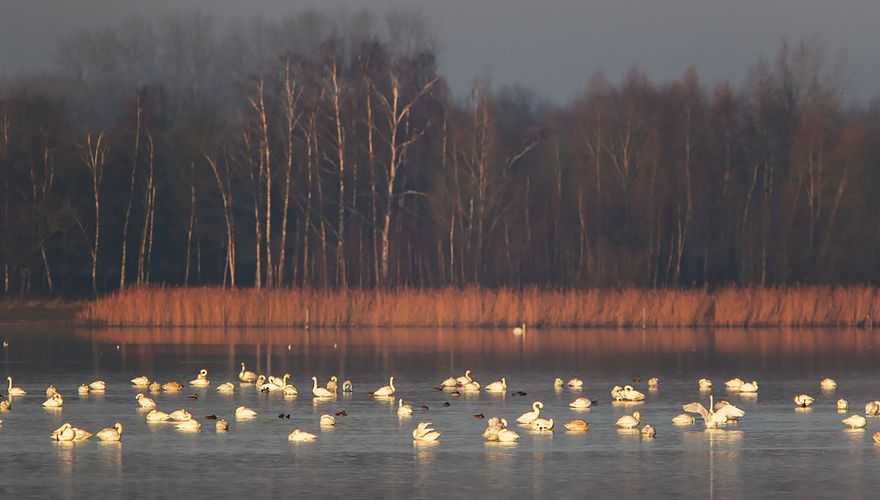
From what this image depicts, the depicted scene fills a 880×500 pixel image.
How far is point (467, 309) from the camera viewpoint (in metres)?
55.8

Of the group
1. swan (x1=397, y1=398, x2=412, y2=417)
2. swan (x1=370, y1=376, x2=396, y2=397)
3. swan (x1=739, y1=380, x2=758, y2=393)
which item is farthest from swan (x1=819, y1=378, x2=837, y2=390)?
swan (x1=397, y1=398, x2=412, y2=417)

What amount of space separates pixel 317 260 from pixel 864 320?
28304mm

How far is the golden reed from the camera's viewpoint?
5578 centimetres

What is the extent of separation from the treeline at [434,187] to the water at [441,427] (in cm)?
2295

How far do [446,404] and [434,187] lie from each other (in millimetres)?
45704

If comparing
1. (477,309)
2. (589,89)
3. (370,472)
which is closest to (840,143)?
(589,89)

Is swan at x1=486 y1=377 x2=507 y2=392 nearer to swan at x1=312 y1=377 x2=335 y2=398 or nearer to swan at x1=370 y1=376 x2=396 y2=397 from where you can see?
swan at x1=370 y1=376 x2=396 y2=397

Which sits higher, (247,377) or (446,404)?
(247,377)

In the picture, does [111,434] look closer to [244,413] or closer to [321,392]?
[244,413]

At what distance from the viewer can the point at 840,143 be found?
72.4m

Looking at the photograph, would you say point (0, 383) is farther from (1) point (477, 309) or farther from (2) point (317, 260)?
(2) point (317, 260)

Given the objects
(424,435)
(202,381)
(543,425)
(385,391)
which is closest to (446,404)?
(385,391)

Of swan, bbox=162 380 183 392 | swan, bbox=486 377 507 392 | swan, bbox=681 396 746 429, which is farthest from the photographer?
swan, bbox=162 380 183 392

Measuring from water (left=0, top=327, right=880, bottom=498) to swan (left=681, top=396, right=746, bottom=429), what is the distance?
11.1 inches
